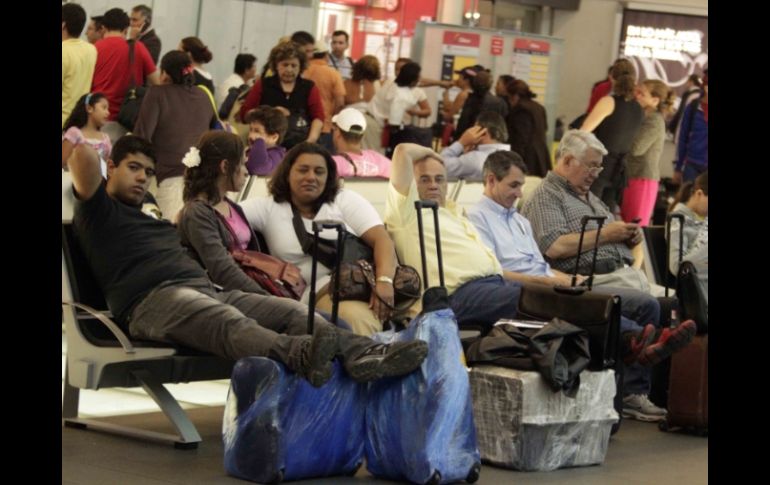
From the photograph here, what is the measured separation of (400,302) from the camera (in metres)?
6.29

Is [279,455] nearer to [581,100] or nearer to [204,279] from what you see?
[204,279]

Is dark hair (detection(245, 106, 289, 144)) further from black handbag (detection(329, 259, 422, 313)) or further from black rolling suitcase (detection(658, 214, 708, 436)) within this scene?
black rolling suitcase (detection(658, 214, 708, 436))

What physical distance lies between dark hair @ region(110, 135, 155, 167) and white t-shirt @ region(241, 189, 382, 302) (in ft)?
2.65

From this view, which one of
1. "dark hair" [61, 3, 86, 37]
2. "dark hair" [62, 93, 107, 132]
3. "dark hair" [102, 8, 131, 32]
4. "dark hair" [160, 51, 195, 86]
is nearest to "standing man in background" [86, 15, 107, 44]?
"dark hair" [102, 8, 131, 32]

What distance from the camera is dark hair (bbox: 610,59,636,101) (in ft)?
40.1

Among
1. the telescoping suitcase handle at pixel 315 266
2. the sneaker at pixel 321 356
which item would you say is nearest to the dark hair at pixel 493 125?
the telescoping suitcase handle at pixel 315 266

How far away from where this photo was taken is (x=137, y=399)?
6559 millimetres

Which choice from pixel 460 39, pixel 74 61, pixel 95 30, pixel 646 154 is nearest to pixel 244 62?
pixel 95 30

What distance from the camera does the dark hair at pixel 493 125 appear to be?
10.4 meters

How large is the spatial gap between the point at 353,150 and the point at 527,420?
3.91 metres

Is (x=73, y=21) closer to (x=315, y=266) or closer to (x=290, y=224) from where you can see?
(x=290, y=224)

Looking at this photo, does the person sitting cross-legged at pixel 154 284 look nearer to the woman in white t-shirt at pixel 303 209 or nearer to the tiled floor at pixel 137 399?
the woman in white t-shirt at pixel 303 209

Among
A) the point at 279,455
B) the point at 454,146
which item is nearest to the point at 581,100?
the point at 454,146
